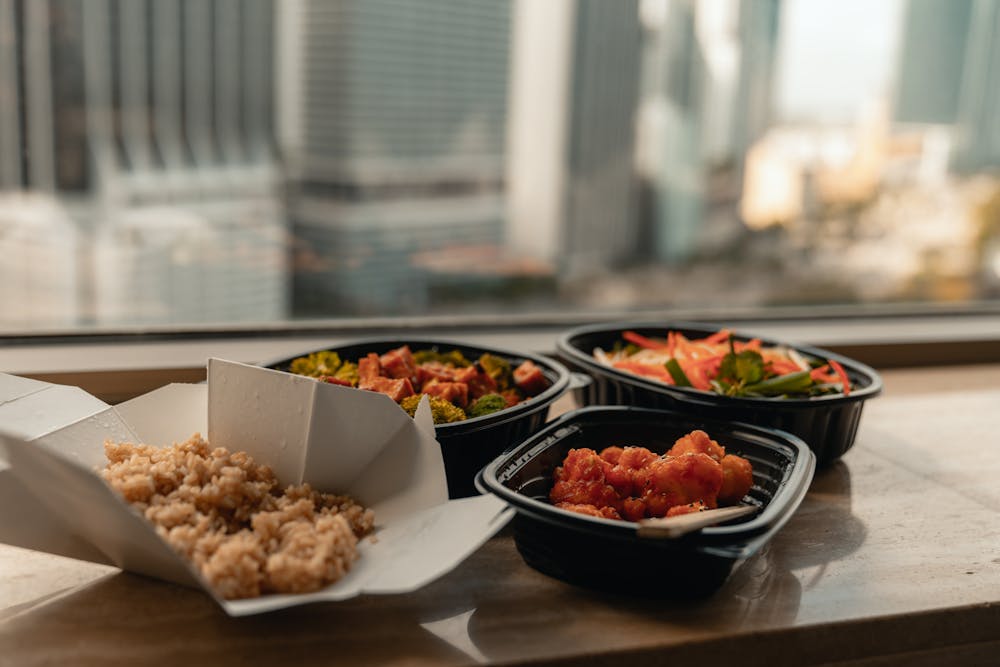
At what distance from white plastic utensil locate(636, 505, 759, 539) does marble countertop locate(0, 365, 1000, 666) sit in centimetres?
9

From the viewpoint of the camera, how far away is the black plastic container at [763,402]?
3.65ft

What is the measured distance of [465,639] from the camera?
757 millimetres

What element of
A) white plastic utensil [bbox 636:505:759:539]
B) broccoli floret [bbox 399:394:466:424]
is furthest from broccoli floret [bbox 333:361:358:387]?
white plastic utensil [bbox 636:505:759:539]

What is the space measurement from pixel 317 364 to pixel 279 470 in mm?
283

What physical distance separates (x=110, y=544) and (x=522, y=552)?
38cm

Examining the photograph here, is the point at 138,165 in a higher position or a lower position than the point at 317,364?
higher

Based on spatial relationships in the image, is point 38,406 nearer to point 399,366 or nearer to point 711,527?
point 399,366

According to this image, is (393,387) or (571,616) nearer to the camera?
(571,616)

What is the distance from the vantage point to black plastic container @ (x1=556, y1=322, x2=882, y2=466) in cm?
111

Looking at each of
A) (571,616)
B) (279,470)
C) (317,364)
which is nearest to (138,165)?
(317,364)

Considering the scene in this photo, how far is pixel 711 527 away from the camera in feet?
2.68

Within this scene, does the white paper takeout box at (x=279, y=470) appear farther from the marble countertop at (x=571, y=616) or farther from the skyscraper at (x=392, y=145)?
the skyscraper at (x=392, y=145)

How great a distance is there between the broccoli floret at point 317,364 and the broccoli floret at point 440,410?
0.17m

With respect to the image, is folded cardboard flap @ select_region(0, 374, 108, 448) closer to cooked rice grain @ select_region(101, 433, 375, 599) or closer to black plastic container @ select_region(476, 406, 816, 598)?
cooked rice grain @ select_region(101, 433, 375, 599)
